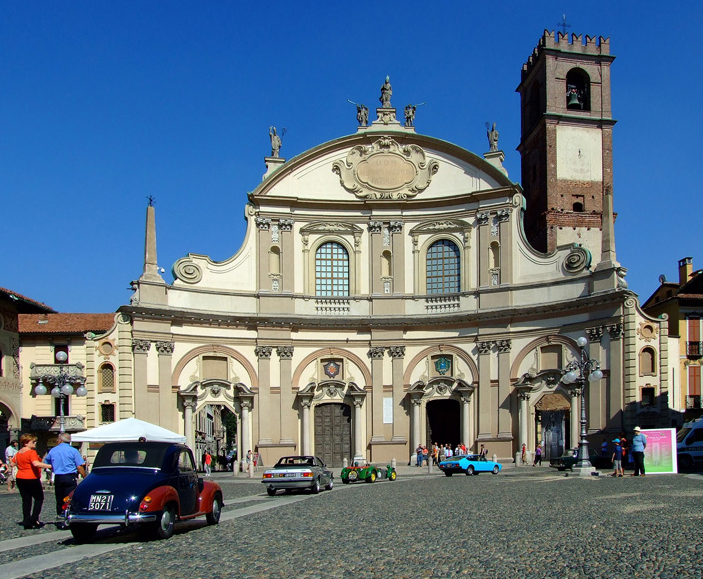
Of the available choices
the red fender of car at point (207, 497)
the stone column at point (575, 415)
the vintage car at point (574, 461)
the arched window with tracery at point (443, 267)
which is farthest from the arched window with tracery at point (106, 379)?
the red fender of car at point (207, 497)

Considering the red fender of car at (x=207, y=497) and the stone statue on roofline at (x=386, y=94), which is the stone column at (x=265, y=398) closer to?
the stone statue on roofline at (x=386, y=94)

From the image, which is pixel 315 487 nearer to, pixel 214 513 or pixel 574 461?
pixel 214 513

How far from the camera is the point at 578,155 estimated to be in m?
43.8

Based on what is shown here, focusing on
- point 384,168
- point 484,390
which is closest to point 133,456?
point 484,390

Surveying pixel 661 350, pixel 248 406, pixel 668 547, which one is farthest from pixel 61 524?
pixel 661 350

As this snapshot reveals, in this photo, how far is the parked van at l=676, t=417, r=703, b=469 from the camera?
34.9m

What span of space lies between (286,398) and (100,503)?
1131 inches

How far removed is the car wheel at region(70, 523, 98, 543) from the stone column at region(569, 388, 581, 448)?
93.6ft

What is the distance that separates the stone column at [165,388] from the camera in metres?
39.0

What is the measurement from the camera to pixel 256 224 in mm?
42344

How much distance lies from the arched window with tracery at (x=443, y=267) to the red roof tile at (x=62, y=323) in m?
15.8

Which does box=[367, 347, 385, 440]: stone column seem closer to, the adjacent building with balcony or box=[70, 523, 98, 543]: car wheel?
the adjacent building with balcony

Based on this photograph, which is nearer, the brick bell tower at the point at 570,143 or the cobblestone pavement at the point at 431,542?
the cobblestone pavement at the point at 431,542

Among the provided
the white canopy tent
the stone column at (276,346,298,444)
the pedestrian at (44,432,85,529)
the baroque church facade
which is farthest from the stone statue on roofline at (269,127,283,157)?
the pedestrian at (44,432,85,529)
